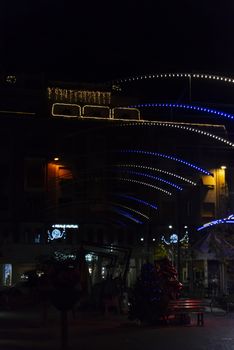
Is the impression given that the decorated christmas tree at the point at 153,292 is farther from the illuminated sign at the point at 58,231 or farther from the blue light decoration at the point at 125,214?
the illuminated sign at the point at 58,231

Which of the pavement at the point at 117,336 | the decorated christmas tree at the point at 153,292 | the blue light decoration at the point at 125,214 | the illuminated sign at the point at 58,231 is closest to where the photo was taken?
the pavement at the point at 117,336

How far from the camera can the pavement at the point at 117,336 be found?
14977 millimetres

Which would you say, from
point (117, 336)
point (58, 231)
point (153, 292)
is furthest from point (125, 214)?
point (117, 336)

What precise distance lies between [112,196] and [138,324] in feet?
81.8

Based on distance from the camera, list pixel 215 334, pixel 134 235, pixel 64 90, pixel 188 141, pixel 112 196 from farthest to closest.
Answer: pixel 64 90, pixel 134 235, pixel 188 141, pixel 112 196, pixel 215 334

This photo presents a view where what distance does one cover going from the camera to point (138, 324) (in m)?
20.7

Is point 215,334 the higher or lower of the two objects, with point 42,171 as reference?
lower

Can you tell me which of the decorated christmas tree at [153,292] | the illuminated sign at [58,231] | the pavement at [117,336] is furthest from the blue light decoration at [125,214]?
the decorated christmas tree at [153,292]

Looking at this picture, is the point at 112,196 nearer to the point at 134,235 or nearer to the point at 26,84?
the point at 134,235

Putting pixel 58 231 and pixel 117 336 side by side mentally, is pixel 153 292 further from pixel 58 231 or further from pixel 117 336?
pixel 58 231

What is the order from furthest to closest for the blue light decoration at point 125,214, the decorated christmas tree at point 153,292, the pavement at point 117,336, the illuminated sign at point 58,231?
the illuminated sign at point 58,231
the blue light decoration at point 125,214
the decorated christmas tree at point 153,292
the pavement at point 117,336

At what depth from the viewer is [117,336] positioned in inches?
679

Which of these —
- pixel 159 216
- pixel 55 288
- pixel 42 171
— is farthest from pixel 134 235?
pixel 55 288

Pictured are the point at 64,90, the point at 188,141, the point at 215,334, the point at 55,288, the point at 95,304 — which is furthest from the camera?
the point at 64,90
